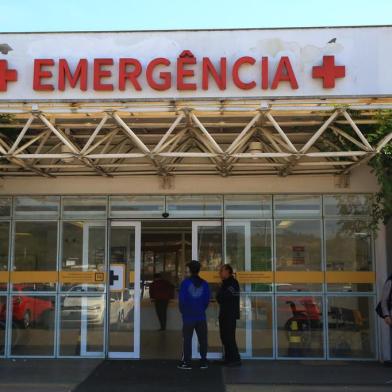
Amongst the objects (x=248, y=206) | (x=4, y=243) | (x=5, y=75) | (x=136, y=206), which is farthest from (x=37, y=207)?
(x=248, y=206)

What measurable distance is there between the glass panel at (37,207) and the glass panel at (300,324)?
4.28 m

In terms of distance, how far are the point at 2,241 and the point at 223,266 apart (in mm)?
4016

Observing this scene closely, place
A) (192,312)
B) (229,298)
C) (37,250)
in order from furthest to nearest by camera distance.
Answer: (37,250), (229,298), (192,312)

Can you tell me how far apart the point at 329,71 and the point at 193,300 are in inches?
156

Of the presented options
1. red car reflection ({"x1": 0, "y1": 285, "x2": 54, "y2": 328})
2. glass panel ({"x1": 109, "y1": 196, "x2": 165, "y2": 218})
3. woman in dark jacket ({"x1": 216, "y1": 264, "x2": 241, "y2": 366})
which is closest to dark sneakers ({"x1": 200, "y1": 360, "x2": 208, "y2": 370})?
woman in dark jacket ({"x1": 216, "y1": 264, "x2": 241, "y2": 366})

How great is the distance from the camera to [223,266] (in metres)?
9.58

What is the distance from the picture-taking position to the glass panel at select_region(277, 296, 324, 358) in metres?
10.2

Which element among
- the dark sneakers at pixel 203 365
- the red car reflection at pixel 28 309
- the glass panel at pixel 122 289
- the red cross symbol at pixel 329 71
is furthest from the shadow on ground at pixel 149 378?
the red cross symbol at pixel 329 71

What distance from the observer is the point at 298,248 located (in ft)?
33.8

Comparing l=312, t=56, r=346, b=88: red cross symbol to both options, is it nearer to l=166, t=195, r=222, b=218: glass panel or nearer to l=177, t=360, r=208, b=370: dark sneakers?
l=166, t=195, r=222, b=218: glass panel

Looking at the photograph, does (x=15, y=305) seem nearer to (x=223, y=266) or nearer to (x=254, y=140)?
(x=223, y=266)

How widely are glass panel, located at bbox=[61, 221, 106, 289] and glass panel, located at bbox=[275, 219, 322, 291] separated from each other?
3.09 meters

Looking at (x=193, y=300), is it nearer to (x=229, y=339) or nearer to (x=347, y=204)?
(x=229, y=339)

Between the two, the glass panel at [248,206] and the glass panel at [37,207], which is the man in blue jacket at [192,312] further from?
the glass panel at [37,207]
